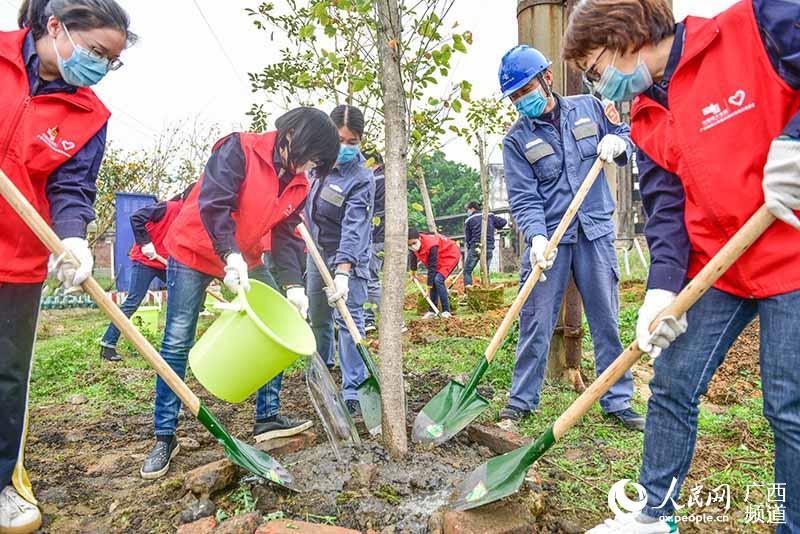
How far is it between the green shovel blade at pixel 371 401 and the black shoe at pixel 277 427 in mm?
312

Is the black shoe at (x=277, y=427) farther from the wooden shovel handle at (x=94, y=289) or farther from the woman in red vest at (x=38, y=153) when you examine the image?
the woman in red vest at (x=38, y=153)

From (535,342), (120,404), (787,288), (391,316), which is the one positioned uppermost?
(787,288)

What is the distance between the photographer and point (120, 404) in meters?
3.68

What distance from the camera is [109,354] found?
503 centimetres

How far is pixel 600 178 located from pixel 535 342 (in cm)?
98

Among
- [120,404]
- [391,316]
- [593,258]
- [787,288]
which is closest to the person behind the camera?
[787,288]

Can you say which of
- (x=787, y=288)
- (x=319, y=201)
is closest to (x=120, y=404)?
(x=319, y=201)

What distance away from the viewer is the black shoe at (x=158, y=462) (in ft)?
7.86

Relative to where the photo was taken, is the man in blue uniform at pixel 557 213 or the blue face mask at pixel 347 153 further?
the blue face mask at pixel 347 153

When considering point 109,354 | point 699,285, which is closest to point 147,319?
point 109,354

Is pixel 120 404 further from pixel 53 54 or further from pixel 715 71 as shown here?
pixel 715 71

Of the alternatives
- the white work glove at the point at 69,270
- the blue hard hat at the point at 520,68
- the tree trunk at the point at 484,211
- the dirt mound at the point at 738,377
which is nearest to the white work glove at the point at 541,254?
the blue hard hat at the point at 520,68

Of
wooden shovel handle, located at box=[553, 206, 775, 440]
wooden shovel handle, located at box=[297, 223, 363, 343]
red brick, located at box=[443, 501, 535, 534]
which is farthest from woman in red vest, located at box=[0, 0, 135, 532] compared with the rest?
wooden shovel handle, located at box=[553, 206, 775, 440]

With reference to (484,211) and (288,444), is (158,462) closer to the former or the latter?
(288,444)
